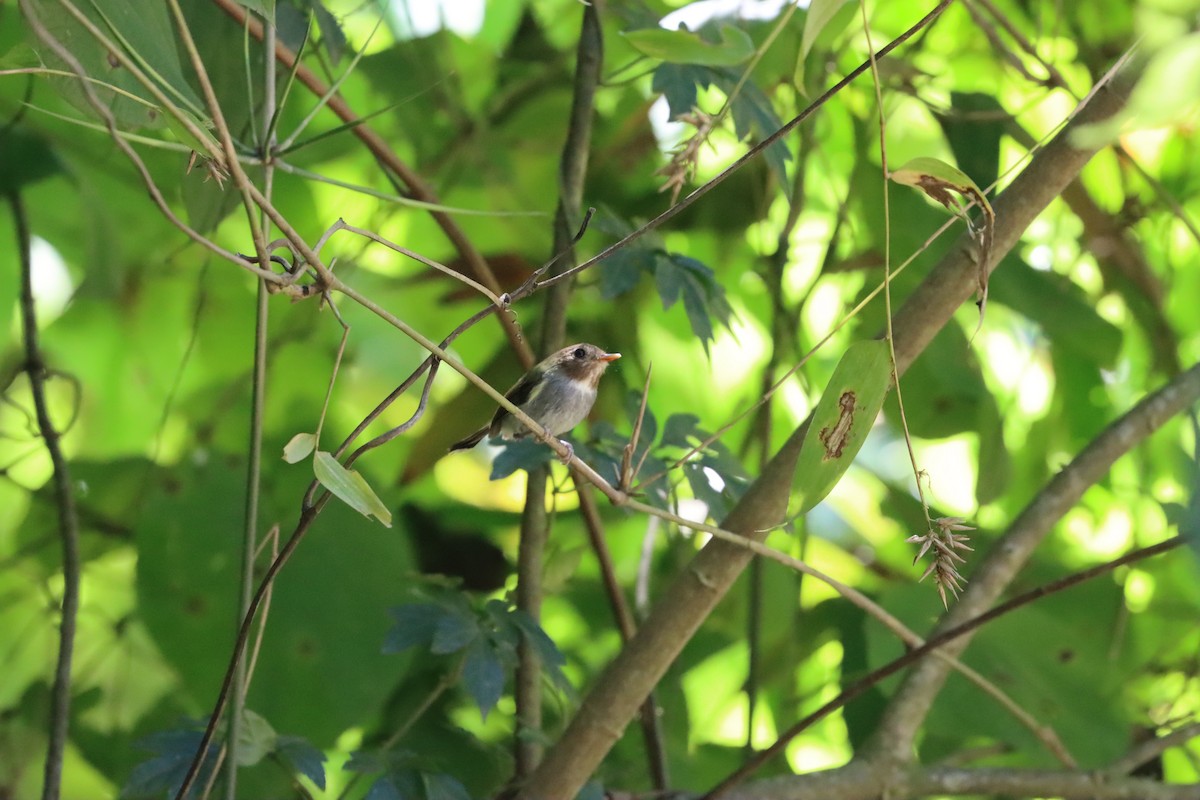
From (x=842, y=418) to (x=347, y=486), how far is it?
0.47 metres

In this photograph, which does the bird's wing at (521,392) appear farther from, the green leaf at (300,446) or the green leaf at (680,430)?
the green leaf at (300,446)

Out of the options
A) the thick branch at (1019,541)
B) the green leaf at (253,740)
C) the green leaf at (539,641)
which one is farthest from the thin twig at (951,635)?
the green leaf at (253,740)

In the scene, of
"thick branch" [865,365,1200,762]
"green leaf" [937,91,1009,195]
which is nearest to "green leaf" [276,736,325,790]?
"thick branch" [865,365,1200,762]

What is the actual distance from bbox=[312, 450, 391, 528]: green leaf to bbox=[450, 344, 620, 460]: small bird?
1.05m

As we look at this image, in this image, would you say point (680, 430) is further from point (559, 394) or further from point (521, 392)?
point (521, 392)

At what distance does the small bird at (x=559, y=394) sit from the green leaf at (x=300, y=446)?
3.43 ft

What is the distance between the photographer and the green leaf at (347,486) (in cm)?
98

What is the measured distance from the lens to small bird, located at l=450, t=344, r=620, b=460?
82.8 inches

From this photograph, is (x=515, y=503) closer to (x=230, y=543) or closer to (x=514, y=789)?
(x=230, y=543)

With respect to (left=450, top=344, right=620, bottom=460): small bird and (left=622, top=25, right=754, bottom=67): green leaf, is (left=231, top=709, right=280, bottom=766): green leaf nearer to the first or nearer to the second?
(left=450, top=344, right=620, bottom=460): small bird

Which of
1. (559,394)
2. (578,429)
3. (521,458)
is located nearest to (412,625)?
(521,458)

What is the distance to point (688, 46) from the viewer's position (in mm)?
1203

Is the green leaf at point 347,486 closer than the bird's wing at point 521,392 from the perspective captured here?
Yes

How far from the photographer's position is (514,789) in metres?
1.70
